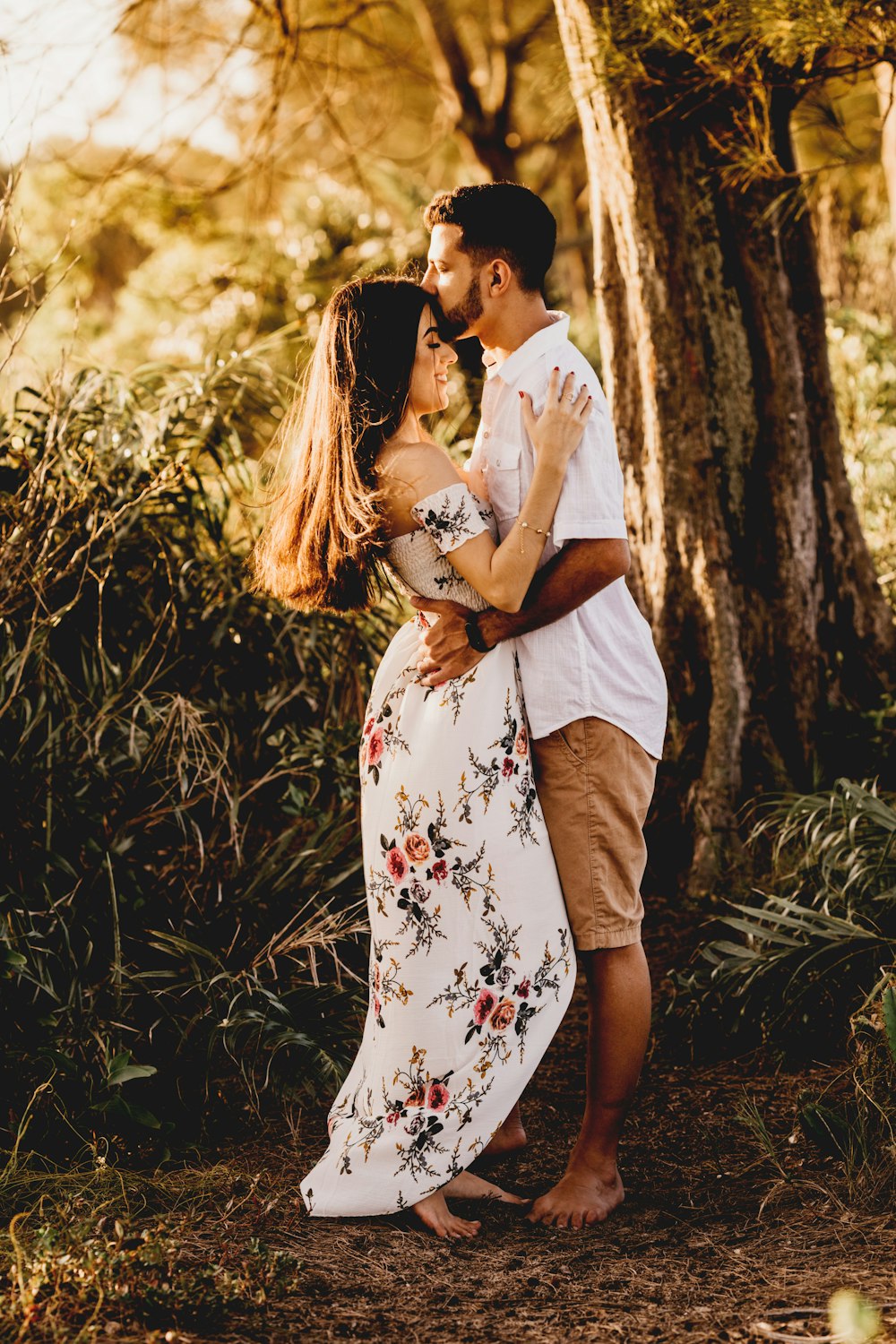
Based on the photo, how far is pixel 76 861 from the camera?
346 centimetres

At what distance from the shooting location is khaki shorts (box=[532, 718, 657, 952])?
104 inches

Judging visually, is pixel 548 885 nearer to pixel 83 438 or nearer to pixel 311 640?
pixel 311 640

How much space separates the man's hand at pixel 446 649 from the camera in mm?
2623

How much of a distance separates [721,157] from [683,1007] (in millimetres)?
2711

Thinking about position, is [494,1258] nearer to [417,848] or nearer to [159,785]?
[417,848]

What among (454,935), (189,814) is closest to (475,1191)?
(454,935)

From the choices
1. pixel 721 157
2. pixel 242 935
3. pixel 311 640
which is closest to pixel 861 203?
pixel 721 157

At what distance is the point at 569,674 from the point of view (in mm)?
2627

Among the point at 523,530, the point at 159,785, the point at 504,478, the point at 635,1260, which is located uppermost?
the point at 504,478

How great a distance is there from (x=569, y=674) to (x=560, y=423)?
500mm

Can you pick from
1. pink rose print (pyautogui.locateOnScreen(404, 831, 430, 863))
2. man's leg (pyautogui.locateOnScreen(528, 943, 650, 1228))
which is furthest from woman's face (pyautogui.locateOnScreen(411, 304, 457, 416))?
man's leg (pyautogui.locateOnScreen(528, 943, 650, 1228))

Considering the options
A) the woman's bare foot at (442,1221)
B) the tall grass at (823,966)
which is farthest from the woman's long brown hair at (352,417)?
the tall grass at (823,966)

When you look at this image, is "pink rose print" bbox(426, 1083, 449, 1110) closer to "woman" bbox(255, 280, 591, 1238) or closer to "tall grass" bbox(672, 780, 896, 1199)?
"woman" bbox(255, 280, 591, 1238)

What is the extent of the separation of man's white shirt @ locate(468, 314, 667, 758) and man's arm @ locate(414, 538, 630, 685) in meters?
0.04
